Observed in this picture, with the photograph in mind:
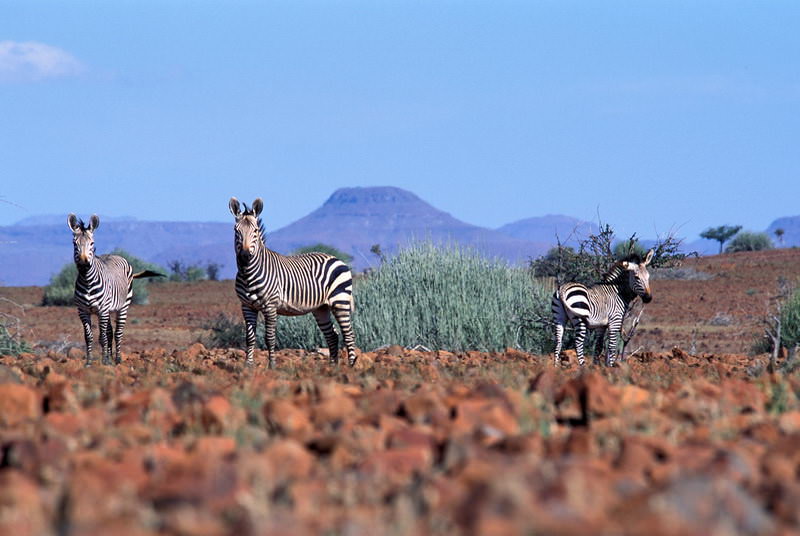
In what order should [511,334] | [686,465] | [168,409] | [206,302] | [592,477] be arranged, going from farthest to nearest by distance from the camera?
[206,302] → [511,334] → [168,409] → [686,465] → [592,477]

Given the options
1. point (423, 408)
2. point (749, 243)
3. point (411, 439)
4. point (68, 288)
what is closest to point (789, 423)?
point (423, 408)

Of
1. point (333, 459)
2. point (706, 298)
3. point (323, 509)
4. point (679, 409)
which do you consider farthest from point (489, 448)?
point (706, 298)

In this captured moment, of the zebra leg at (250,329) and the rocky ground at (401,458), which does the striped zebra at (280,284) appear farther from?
the rocky ground at (401,458)

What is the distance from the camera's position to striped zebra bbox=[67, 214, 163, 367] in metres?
14.3

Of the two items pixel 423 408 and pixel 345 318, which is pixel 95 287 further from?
pixel 423 408

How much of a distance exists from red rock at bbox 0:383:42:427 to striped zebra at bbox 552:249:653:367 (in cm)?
1000

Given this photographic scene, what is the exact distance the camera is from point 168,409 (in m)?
5.79

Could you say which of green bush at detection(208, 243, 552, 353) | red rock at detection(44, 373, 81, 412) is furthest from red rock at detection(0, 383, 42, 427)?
green bush at detection(208, 243, 552, 353)

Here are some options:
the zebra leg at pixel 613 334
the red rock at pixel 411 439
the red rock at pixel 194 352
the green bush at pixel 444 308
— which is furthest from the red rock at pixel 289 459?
the green bush at pixel 444 308

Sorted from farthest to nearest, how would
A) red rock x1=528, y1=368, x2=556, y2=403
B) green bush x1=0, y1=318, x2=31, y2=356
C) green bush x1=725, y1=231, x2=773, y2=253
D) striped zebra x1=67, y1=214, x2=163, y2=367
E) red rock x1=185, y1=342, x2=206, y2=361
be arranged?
green bush x1=725, y1=231, x2=773, y2=253 < green bush x1=0, y1=318, x2=31, y2=356 < striped zebra x1=67, y1=214, x2=163, y2=367 < red rock x1=185, y1=342, x2=206, y2=361 < red rock x1=528, y1=368, x2=556, y2=403

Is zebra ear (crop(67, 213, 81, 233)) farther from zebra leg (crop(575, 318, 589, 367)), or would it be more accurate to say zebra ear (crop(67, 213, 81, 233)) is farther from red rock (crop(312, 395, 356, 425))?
red rock (crop(312, 395, 356, 425))

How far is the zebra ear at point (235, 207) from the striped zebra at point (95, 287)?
2049mm

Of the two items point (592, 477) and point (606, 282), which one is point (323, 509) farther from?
point (606, 282)

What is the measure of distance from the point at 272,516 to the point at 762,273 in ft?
149
